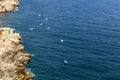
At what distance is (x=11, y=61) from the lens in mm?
67250

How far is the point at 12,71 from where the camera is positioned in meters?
65.4

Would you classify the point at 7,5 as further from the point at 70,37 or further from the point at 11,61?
the point at 11,61

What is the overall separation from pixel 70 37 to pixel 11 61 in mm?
47630

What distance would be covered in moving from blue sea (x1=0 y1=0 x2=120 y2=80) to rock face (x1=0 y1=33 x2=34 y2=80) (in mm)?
8778

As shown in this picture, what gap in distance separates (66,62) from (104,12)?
244 feet

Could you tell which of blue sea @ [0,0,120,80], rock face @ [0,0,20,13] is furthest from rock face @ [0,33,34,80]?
rock face @ [0,0,20,13]

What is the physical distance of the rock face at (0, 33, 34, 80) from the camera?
64250 mm

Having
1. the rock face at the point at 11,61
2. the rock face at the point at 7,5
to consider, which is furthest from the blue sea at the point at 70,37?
the rock face at the point at 11,61

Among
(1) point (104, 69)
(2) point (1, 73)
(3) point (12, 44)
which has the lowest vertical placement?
(1) point (104, 69)

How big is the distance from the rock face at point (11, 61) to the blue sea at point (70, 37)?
878 cm

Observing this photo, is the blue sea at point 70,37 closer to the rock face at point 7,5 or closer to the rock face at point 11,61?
the rock face at point 7,5

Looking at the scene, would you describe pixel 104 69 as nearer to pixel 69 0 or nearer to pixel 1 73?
pixel 1 73

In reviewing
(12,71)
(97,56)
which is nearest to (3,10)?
(97,56)

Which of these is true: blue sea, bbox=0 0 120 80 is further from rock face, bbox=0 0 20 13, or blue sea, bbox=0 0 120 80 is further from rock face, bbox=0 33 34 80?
rock face, bbox=0 33 34 80
